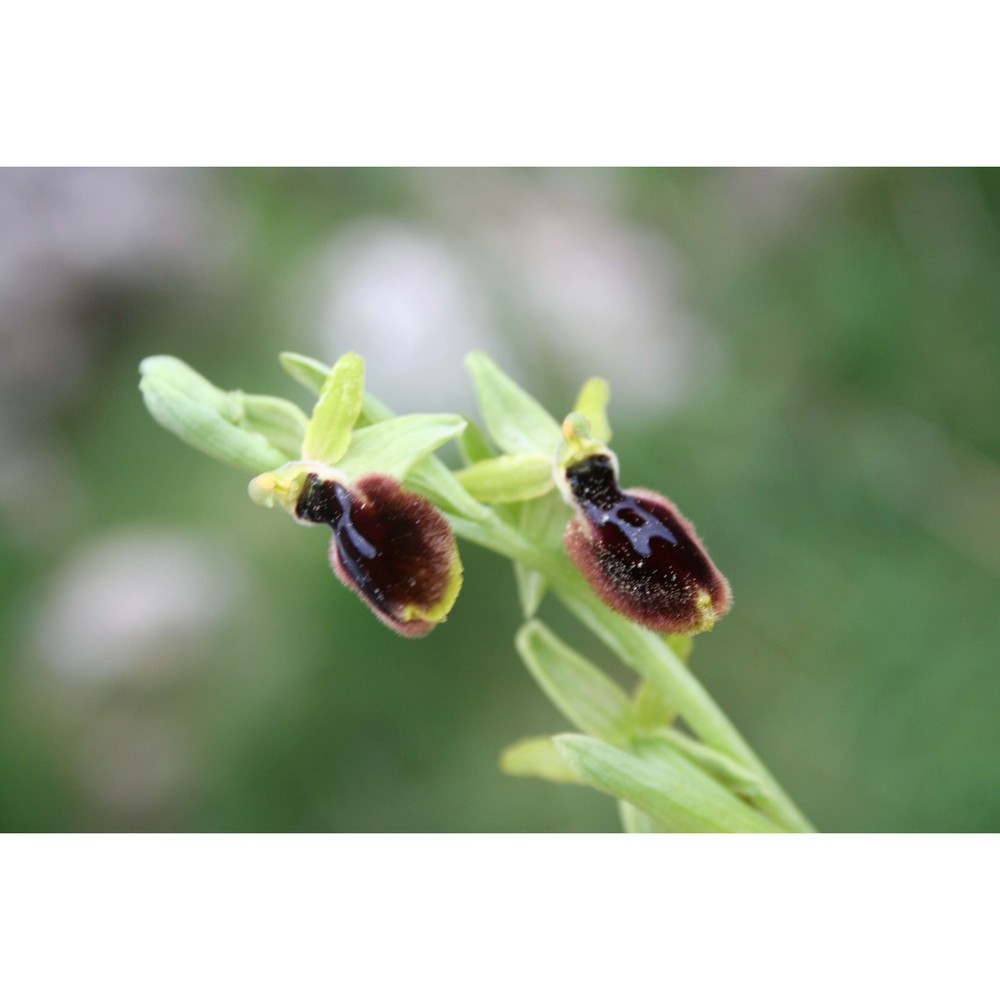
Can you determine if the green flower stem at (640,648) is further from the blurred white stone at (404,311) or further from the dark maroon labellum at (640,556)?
the blurred white stone at (404,311)

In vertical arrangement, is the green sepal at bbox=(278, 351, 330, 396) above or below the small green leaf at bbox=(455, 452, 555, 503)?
above

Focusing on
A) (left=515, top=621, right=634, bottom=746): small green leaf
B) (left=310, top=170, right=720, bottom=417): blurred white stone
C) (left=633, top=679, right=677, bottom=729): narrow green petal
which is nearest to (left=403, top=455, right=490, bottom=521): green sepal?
(left=515, top=621, right=634, bottom=746): small green leaf

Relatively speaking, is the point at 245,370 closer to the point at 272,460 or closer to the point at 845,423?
the point at 845,423

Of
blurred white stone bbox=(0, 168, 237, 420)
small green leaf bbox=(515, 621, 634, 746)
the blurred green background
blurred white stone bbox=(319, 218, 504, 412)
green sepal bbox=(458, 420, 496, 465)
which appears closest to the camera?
green sepal bbox=(458, 420, 496, 465)

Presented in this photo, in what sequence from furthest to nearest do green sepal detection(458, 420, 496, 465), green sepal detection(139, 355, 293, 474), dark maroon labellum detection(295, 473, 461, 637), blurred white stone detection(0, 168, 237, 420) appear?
blurred white stone detection(0, 168, 237, 420) < green sepal detection(458, 420, 496, 465) < green sepal detection(139, 355, 293, 474) < dark maroon labellum detection(295, 473, 461, 637)

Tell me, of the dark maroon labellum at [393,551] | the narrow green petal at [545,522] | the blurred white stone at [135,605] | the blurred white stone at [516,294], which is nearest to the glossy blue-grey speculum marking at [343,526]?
the dark maroon labellum at [393,551]

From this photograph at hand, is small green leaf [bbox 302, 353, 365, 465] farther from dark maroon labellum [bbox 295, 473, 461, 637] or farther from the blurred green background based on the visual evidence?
the blurred green background
